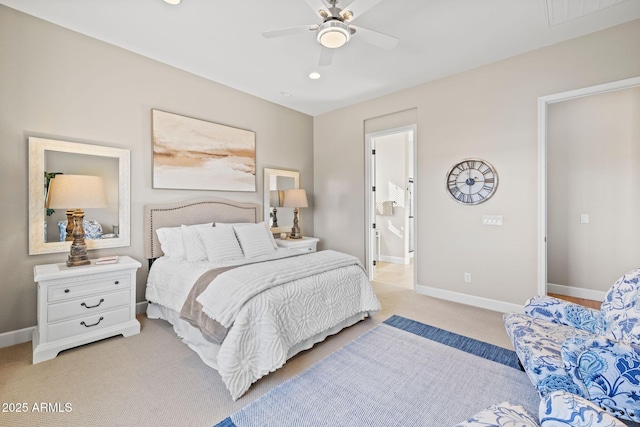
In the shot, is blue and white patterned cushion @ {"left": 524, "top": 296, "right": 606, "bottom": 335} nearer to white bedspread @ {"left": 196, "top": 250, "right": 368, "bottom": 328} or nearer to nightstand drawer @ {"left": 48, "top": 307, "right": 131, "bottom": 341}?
white bedspread @ {"left": 196, "top": 250, "right": 368, "bottom": 328}

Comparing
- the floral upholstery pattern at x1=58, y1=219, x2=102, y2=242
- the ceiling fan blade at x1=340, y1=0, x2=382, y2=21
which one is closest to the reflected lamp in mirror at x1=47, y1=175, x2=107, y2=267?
the floral upholstery pattern at x1=58, y1=219, x2=102, y2=242

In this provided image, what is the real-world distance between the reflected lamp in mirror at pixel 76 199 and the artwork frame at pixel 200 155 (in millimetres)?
779

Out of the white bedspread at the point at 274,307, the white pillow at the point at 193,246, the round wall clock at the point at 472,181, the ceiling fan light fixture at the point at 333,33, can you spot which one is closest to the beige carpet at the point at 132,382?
the white bedspread at the point at 274,307

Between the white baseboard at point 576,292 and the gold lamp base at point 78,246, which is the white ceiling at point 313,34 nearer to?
the gold lamp base at point 78,246

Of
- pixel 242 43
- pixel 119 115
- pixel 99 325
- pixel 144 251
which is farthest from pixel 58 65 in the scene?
pixel 99 325

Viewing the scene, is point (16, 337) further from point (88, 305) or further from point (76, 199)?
point (76, 199)

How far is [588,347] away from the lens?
53.9 inches

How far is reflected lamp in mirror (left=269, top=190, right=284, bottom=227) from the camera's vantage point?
4.63m

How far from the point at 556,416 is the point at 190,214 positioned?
12.2 feet

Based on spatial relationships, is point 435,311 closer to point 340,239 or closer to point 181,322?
point 340,239

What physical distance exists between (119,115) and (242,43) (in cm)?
158

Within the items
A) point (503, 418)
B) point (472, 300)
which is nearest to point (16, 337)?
point (503, 418)

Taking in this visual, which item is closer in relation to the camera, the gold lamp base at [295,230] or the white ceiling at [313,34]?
the white ceiling at [313,34]

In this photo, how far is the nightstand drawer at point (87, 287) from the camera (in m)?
2.34
